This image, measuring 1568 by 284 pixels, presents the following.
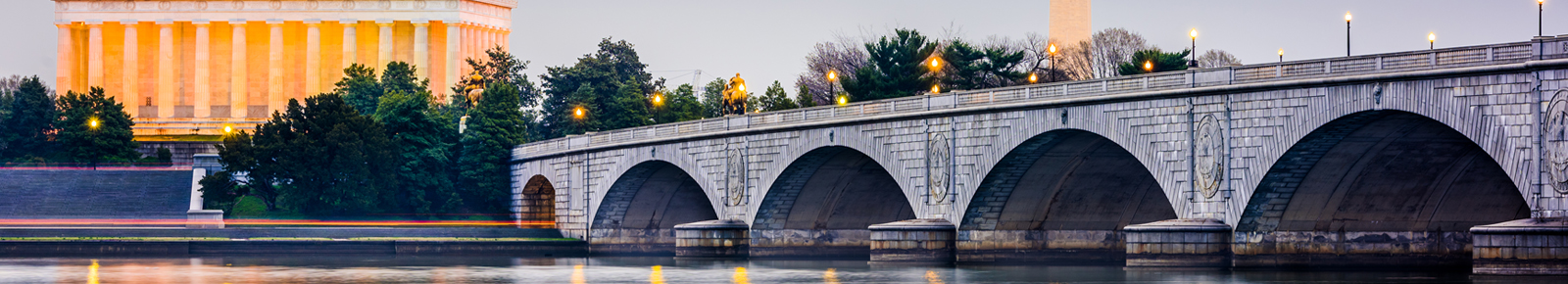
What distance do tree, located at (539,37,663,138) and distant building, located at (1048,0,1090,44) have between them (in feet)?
85.9

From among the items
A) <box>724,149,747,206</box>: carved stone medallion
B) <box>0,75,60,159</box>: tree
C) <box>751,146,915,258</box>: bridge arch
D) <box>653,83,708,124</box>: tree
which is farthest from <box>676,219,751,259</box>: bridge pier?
<box>0,75,60,159</box>: tree

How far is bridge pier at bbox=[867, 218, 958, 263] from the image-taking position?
181ft

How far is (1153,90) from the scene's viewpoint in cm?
4734

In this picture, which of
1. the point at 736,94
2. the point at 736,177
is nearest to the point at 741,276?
the point at 736,177

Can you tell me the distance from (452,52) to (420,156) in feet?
131

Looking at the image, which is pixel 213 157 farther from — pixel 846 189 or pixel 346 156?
pixel 846 189

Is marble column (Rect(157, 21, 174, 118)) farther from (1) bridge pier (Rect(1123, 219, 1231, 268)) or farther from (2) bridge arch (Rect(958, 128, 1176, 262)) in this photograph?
(1) bridge pier (Rect(1123, 219, 1231, 268))

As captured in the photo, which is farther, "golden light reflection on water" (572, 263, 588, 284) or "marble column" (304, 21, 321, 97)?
"marble column" (304, 21, 321, 97)

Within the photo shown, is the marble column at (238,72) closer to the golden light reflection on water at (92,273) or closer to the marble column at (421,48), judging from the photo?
the marble column at (421,48)

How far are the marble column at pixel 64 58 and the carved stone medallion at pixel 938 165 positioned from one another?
93776mm

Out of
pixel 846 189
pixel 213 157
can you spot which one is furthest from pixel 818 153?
pixel 213 157

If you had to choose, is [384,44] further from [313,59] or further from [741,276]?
[741,276]

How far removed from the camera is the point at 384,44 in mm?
131000

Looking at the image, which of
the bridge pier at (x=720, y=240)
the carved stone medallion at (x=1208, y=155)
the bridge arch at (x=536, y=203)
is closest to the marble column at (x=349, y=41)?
the bridge arch at (x=536, y=203)
